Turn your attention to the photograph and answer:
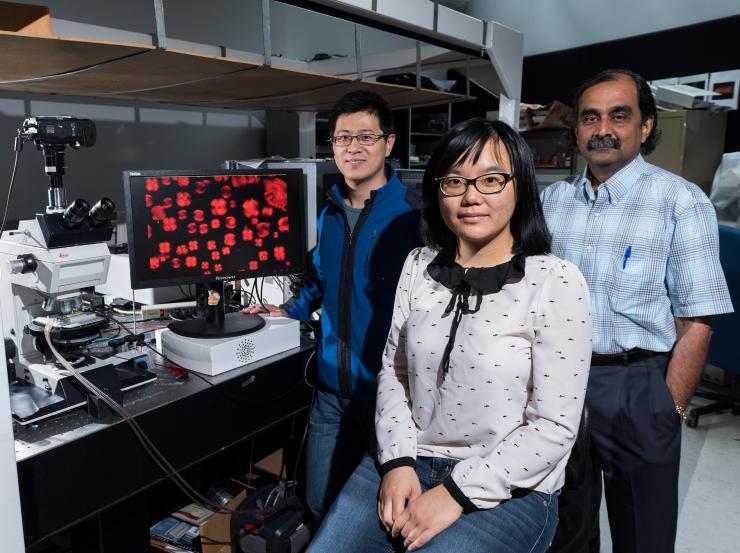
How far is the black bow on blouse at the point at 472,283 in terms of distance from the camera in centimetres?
104

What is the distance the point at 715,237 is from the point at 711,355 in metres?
1.81

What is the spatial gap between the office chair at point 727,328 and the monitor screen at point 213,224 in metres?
2.02

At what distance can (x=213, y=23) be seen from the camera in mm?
4270

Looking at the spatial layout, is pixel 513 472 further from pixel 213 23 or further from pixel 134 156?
pixel 213 23

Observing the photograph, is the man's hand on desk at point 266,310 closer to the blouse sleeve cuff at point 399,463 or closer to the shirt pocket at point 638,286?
the blouse sleeve cuff at point 399,463

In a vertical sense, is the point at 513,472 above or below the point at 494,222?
below

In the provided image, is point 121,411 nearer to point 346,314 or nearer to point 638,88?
point 346,314

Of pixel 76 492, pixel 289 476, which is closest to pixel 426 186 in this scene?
pixel 76 492

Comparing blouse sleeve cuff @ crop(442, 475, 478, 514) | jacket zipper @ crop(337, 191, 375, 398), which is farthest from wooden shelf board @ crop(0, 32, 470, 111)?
blouse sleeve cuff @ crop(442, 475, 478, 514)

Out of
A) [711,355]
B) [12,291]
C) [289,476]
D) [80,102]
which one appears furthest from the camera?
[80,102]

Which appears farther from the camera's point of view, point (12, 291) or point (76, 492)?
point (12, 291)

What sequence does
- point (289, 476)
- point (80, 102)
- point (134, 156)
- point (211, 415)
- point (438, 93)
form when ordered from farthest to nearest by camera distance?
point (134, 156)
point (80, 102)
point (438, 93)
point (289, 476)
point (211, 415)

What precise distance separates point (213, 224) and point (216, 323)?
0.28 m

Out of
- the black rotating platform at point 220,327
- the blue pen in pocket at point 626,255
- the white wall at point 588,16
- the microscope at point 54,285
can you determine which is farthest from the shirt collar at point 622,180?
the white wall at point 588,16
